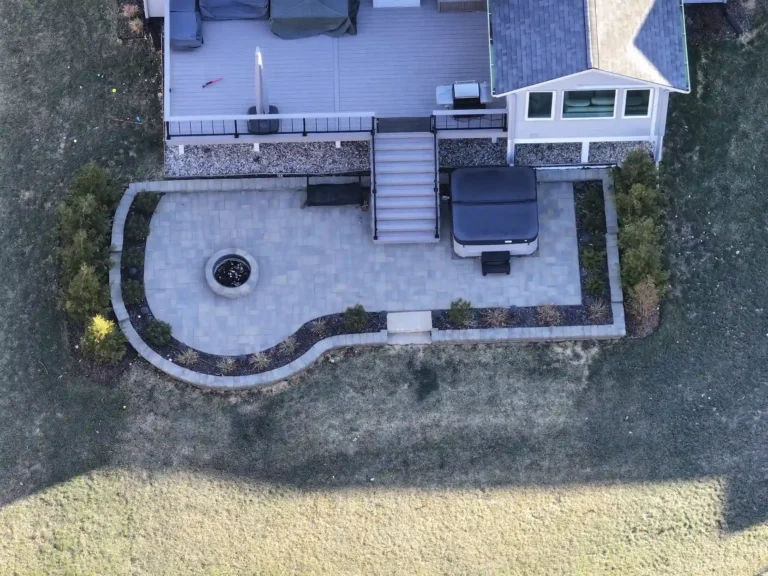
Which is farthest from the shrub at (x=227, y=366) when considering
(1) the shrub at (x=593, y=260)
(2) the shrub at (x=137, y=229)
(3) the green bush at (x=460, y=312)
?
(1) the shrub at (x=593, y=260)

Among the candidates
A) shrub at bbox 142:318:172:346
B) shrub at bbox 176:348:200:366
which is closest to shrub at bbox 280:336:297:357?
shrub at bbox 176:348:200:366

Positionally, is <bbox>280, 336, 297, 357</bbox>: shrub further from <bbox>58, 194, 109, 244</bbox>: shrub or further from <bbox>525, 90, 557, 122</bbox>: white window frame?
<bbox>525, 90, 557, 122</bbox>: white window frame

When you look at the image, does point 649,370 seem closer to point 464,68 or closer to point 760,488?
point 760,488

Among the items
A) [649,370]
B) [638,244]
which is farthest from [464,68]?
[649,370]

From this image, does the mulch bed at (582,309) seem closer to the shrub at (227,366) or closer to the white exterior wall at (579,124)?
the white exterior wall at (579,124)

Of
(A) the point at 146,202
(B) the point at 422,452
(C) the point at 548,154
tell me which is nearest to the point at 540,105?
(C) the point at 548,154
